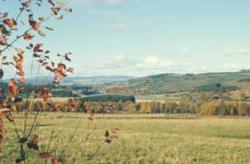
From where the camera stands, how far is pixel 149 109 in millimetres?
177500

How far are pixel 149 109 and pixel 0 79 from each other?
174m

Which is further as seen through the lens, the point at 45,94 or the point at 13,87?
the point at 45,94

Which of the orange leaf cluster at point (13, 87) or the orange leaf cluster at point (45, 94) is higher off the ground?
the orange leaf cluster at point (13, 87)

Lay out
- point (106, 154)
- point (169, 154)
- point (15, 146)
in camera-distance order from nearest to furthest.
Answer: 1. point (15, 146)
2. point (106, 154)
3. point (169, 154)

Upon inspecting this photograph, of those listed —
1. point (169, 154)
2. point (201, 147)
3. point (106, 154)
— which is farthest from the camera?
point (201, 147)

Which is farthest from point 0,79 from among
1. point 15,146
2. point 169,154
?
point 169,154

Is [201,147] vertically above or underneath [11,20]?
underneath

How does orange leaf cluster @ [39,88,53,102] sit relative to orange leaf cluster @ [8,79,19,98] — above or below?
below

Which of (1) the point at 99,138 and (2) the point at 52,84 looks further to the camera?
(1) the point at 99,138

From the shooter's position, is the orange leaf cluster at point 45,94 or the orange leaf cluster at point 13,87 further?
the orange leaf cluster at point 45,94

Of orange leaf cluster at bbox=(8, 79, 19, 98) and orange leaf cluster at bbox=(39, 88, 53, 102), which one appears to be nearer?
orange leaf cluster at bbox=(8, 79, 19, 98)

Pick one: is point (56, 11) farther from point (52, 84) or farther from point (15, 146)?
point (15, 146)

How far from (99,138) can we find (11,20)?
31.7m

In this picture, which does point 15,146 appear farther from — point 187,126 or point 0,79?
point 187,126
